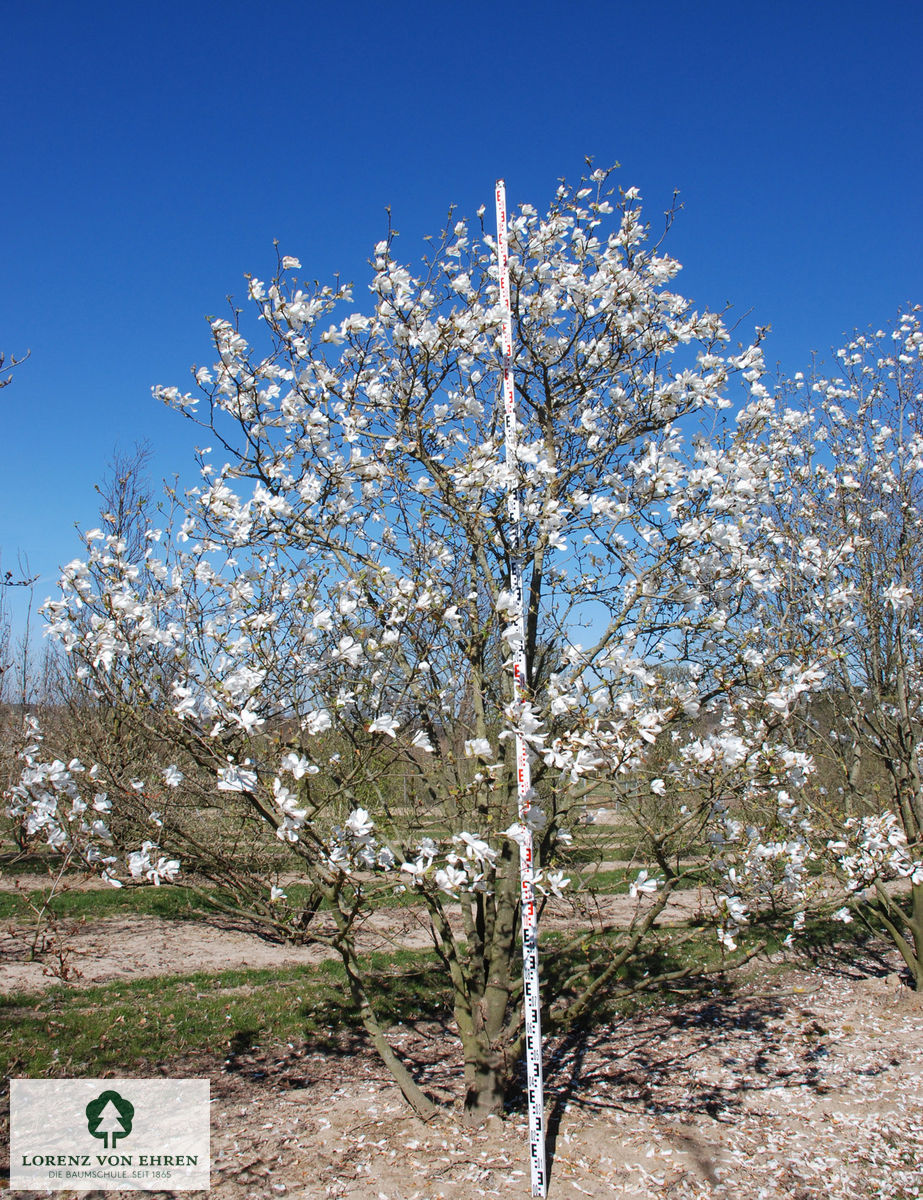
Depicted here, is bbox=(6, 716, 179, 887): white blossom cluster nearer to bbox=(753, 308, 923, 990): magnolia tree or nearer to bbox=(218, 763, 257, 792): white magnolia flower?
bbox=(218, 763, 257, 792): white magnolia flower

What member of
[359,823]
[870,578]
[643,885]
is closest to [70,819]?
[359,823]

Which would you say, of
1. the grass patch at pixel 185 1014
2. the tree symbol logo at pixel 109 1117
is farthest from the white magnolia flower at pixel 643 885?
the tree symbol logo at pixel 109 1117

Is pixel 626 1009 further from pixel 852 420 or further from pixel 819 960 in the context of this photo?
pixel 852 420

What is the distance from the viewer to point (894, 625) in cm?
689

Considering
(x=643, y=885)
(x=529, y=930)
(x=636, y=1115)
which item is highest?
(x=643, y=885)

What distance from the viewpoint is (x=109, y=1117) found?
4.14 metres

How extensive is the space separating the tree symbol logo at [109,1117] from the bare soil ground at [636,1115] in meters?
0.45

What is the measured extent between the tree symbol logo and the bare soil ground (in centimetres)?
45

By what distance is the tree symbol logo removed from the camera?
398 centimetres

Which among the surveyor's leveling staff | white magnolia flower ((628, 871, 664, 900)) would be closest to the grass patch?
the surveyor's leveling staff

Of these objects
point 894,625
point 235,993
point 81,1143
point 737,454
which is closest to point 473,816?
point 737,454

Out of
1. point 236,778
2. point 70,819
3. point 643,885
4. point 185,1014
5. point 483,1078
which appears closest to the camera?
point 236,778

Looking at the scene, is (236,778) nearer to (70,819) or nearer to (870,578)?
(70,819)

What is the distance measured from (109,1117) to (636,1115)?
9.32ft
